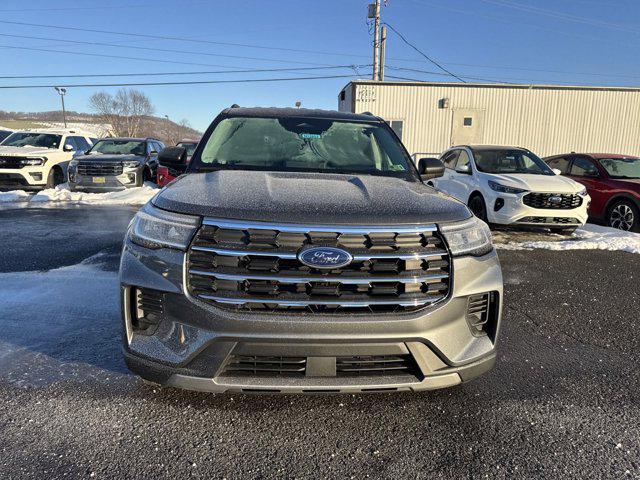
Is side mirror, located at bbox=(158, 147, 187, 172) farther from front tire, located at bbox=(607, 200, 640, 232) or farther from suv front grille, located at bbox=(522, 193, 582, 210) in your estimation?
front tire, located at bbox=(607, 200, 640, 232)

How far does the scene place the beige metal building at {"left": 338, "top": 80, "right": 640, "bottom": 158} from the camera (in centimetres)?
1950

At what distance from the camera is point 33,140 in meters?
13.7

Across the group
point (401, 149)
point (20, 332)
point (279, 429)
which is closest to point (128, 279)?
point (279, 429)

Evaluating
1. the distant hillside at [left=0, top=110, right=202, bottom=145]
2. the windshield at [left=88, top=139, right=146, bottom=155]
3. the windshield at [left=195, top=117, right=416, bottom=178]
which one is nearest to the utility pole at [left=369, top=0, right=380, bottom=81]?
the windshield at [left=88, top=139, right=146, bottom=155]

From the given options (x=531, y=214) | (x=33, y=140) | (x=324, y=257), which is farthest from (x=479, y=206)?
(x=33, y=140)

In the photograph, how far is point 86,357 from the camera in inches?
118

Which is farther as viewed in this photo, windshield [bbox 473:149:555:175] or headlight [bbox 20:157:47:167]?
headlight [bbox 20:157:47:167]

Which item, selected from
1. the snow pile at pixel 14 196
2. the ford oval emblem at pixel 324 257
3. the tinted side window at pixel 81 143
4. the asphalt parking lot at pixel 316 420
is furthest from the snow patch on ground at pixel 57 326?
the tinted side window at pixel 81 143

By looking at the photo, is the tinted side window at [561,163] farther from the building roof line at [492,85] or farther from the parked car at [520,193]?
the building roof line at [492,85]

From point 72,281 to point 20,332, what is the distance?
1464 millimetres

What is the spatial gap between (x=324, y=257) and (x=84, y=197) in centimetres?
1158

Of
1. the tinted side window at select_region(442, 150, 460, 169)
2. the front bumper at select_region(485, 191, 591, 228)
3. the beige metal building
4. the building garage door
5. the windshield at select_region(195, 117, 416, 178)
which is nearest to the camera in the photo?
the windshield at select_region(195, 117, 416, 178)

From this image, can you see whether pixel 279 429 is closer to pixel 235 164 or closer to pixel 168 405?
pixel 168 405

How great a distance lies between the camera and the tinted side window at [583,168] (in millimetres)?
9438
